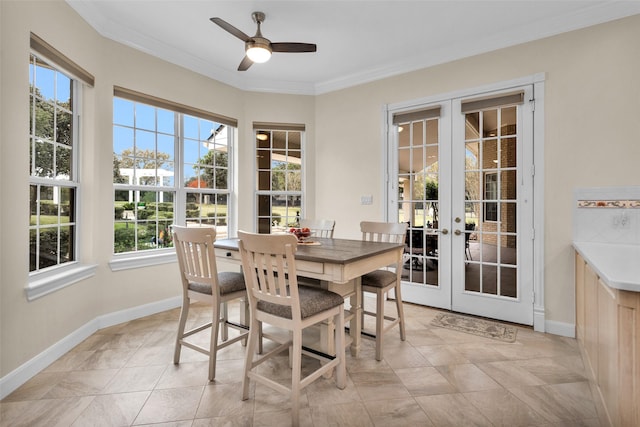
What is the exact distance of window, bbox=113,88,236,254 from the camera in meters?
3.41

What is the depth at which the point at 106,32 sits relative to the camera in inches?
122

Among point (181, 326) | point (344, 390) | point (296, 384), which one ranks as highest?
point (181, 326)

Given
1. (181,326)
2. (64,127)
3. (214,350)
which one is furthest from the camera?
(64,127)

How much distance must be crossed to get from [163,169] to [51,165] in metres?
1.17

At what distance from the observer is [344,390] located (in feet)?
6.87

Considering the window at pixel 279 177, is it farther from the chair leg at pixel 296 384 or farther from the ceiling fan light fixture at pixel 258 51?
the chair leg at pixel 296 384

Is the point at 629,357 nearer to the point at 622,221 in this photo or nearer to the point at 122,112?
the point at 622,221

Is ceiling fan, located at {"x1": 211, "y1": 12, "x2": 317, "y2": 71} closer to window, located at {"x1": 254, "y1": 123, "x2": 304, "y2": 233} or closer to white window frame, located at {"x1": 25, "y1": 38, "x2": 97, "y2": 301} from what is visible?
white window frame, located at {"x1": 25, "y1": 38, "x2": 97, "y2": 301}

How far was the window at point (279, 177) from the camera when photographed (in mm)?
4594

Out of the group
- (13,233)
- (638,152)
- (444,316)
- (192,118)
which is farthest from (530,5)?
(13,233)

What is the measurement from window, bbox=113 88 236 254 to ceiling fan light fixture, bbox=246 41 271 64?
1447mm

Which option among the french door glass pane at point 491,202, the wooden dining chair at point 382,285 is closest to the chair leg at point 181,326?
the wooden dining chair at point 382,285

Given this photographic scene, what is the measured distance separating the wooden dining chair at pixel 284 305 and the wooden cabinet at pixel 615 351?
4.37 ft

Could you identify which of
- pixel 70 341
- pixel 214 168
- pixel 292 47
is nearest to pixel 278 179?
pixel 214 168
